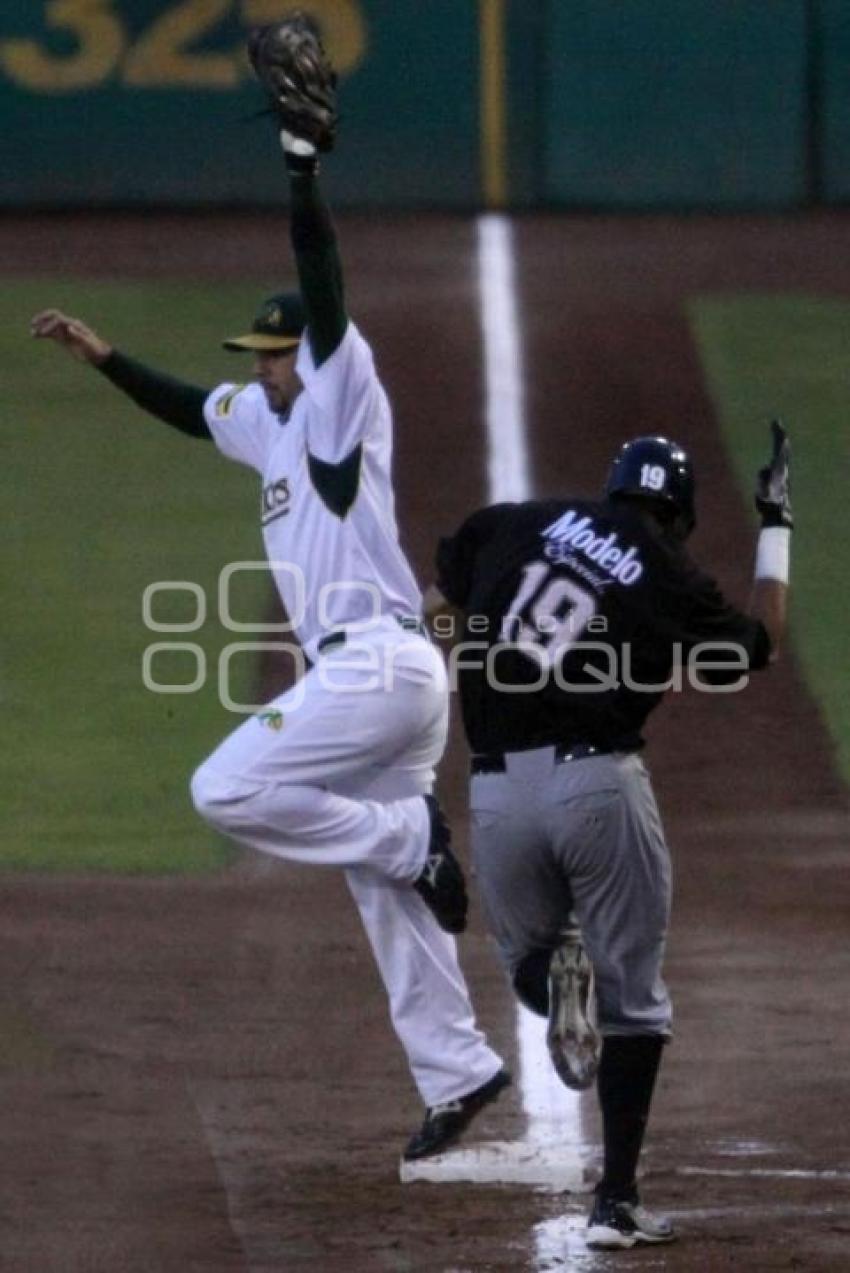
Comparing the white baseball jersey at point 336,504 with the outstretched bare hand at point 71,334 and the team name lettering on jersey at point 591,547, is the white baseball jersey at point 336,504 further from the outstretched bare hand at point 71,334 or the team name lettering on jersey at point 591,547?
the outstretched bare hand at point 71,334

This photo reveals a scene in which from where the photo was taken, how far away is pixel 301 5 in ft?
68.1

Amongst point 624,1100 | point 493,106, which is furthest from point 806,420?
point 624,1100

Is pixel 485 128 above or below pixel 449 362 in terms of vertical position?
above

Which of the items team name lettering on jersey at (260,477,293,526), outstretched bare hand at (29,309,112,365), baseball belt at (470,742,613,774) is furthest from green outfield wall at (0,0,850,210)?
baseball belt at (470,742,613,774)

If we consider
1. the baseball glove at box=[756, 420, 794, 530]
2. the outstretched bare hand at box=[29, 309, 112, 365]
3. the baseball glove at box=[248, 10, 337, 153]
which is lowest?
the baseball glove at box=[756, 420, 794, 530]

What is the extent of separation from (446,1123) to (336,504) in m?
1.51

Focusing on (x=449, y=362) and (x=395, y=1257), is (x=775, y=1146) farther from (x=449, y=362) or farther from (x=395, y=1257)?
(x=449, y=362)

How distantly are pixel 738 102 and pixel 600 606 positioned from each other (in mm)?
15157

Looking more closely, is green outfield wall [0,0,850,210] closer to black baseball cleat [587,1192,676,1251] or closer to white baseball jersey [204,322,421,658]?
white baseball jersey [204,322,421,658]

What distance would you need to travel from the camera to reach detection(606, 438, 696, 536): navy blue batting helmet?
621cm

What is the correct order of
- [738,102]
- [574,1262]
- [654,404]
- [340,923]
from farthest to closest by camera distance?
1. [738,102]
2. [654,404]
3. [340,923]
4. [574,1262]

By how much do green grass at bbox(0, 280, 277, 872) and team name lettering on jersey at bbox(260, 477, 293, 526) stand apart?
2.67 m

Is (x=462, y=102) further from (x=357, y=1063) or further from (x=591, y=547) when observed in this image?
(x=591, y=547)

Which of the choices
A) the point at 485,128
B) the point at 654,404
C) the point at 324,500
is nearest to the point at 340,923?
the point at 324,500
